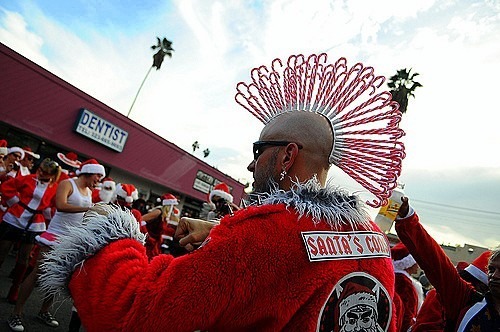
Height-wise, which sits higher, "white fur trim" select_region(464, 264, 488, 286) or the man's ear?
the man's ear

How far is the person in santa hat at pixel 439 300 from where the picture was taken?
7.25ft

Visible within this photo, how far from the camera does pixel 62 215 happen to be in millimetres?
4094

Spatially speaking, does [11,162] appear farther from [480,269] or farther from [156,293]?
[480,269]

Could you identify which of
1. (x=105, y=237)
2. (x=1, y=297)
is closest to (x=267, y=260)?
(x=105, y=237)

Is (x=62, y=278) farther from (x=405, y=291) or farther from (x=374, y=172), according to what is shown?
(x=405, y=291)

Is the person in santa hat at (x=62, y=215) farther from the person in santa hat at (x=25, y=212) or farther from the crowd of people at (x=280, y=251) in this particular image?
the crowd of people at (x=280, y=251)

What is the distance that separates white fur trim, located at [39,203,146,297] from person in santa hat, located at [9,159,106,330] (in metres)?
2.79

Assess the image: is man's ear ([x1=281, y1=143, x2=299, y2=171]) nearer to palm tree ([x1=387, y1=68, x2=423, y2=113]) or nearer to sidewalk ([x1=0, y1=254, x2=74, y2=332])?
sidewalk ([x1=0, y1=254, x2=74, y2=332])

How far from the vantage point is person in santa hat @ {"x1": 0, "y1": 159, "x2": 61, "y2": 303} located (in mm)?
4586

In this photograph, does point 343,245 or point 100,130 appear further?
point 100,130

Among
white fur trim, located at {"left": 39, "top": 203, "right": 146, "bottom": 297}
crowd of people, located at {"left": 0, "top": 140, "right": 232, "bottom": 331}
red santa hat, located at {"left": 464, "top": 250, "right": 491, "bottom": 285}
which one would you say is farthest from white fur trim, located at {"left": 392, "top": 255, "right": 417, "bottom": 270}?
white fur trim, located at {"left": 39, "top": 203, "right": 146, "bottom": 297}

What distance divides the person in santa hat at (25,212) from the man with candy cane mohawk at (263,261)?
13.3 feet

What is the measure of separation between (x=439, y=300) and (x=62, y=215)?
4.00 m

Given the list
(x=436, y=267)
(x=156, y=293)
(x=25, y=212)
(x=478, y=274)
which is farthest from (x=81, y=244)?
(x=25, y=212)
